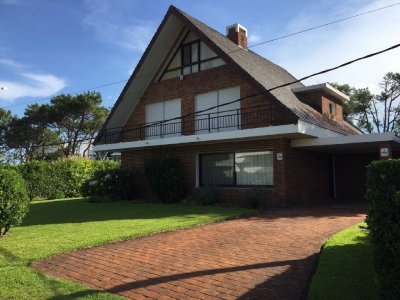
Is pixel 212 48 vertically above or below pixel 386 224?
above

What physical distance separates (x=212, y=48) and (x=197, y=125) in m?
3.50

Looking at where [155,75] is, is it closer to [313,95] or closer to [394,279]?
[313,95]

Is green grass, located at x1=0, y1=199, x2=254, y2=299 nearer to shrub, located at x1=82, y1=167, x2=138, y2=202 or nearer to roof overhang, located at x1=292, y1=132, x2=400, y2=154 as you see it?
roof overhang, located at x1=292, y1=132, x2=400, y2=154

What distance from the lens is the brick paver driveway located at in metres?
5.27

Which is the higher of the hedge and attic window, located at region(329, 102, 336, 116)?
attic window, located at region(329, 102, 336, 116)

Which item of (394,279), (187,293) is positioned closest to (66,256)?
(187,293)

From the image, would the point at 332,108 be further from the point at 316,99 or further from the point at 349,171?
the point at 349,171

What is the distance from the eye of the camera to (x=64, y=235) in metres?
9.10

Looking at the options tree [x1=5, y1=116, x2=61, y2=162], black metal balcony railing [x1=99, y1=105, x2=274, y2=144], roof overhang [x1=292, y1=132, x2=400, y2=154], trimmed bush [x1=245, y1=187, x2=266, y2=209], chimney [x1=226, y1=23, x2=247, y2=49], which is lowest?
trimmed bush [x1=245, y1=187, x2=266, y2=209]

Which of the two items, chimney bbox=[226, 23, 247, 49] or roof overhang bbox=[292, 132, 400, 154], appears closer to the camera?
roof overhang bbox=[292, 132, 400, 154]

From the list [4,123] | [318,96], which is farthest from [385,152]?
[4,123]

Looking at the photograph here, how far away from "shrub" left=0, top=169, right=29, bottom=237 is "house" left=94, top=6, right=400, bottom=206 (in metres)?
6.83

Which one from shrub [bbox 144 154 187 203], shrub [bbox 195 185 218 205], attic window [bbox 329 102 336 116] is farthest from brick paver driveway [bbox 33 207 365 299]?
attic window [bbox 329 102 336 116]

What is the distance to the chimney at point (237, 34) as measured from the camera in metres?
20.7
